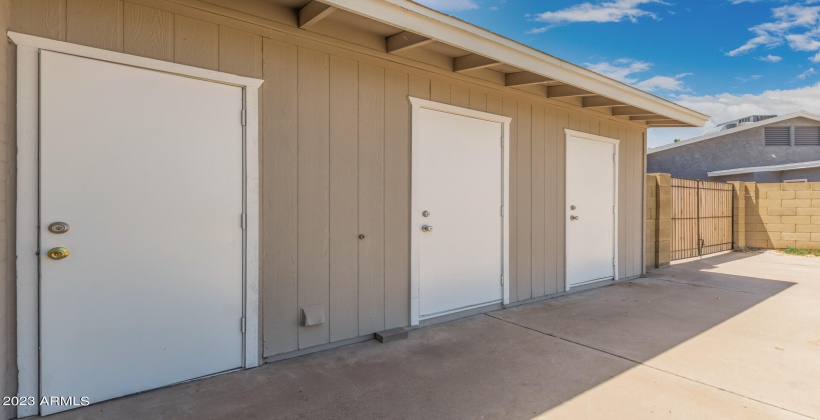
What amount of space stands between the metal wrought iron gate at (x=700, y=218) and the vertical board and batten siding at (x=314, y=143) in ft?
18.3

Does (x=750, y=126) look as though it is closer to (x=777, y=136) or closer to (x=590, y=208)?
(x=777, y=136)

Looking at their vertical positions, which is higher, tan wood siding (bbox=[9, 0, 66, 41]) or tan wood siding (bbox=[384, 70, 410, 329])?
tan wood siding (bbox=[9, 0, 66, 41])

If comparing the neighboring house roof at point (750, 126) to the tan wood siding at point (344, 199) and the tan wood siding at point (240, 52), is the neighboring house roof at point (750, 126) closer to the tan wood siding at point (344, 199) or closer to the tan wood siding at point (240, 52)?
the tan wood siding at point (344, 199)

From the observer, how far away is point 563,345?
3115 millimetres

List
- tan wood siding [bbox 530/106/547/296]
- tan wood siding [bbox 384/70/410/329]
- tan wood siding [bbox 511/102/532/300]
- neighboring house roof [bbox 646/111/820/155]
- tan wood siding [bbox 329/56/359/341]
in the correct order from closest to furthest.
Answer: tan wood siding [bbox 329/56/359/341], tan wood siding [bbox 384/70/410/329], tan wood siding [bbox 511/102/532/300], tan wood siding [bbox 530/106/547/296], neighboring house roof [bbox 646/111/820/155]

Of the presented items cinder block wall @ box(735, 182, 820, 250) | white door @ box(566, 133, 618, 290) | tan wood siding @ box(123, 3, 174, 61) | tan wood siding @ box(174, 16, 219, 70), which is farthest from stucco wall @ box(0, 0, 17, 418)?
cinder block wall @ box(735, 182, 820, 250)

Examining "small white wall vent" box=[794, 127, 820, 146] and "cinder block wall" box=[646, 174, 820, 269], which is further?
"small white wall vent" box=[794, 127, 820, 146]

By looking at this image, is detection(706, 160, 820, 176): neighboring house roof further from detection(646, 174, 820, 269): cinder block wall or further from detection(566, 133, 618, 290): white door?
detection(566, 133, 618, 290): white door

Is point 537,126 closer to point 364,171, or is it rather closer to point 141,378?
point 364,171

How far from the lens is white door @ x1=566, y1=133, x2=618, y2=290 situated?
4930 millimetres

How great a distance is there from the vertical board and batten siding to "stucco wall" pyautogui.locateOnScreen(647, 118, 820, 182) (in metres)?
12.5

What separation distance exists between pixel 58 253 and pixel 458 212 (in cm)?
284

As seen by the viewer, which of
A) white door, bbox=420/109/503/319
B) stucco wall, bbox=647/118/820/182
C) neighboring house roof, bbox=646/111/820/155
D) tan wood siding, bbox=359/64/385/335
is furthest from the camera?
stucco wall, bbox=647/118/820/182

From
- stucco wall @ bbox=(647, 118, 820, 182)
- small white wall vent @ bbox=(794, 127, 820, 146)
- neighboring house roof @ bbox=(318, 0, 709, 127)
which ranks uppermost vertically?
small white wall vent @ bbox=(794, 127, 820, 146)
